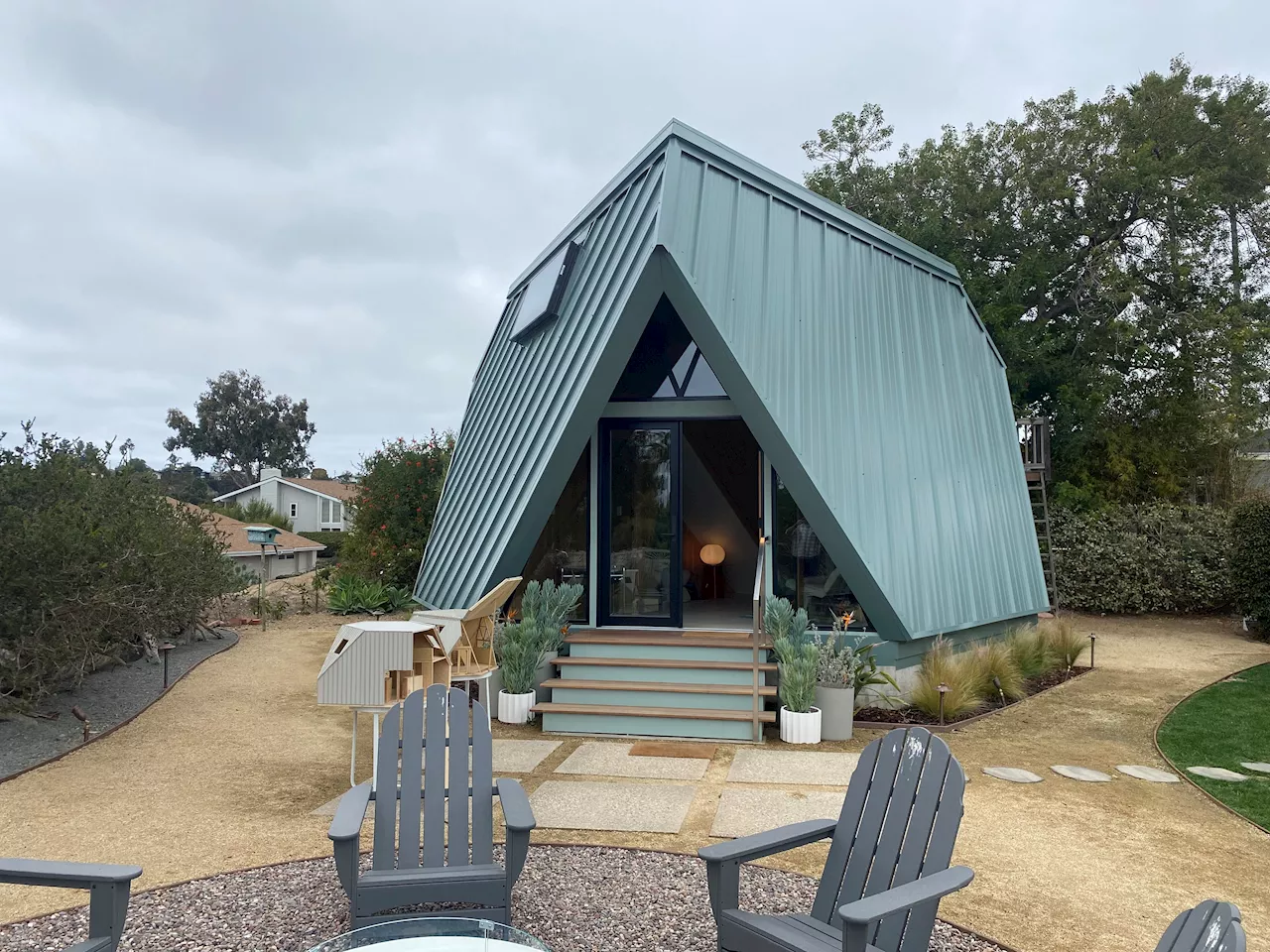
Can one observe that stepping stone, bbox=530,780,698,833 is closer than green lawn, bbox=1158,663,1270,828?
Yes

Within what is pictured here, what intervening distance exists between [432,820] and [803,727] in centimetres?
398

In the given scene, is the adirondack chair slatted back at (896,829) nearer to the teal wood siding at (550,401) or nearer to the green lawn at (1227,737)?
the green lawn at (1227,737)

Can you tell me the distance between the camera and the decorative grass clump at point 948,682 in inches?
297

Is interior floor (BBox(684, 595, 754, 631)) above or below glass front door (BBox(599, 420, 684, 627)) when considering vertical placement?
below

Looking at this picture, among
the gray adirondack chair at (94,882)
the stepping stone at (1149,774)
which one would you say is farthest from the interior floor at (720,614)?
the gray adirondack chair at (94,882)

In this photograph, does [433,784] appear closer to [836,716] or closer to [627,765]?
[627,765]

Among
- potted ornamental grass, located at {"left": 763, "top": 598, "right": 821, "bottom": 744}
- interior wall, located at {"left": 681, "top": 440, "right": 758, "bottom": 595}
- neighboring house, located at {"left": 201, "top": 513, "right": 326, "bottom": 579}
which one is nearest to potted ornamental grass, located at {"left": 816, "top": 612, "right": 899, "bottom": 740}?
potted ornamental grass, located at {"left": 763, "top": 598, "right": 821, "bottom": 744}

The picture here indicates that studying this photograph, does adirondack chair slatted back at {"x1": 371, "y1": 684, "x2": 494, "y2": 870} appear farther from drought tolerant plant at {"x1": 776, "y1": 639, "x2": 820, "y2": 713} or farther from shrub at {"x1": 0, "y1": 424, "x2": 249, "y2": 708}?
shrub at {"x1": 0, "y1": 424, "x2": 249, "y2": 708}

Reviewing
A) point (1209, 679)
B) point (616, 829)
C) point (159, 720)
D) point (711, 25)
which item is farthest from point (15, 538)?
point (1209, 679)

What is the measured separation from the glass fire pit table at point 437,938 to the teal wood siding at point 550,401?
523 cm

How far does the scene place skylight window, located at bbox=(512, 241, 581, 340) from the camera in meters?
9.20

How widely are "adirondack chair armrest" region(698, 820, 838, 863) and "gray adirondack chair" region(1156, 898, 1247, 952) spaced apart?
1376 mm

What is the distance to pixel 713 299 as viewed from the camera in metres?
7.03

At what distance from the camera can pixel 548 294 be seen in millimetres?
9406
